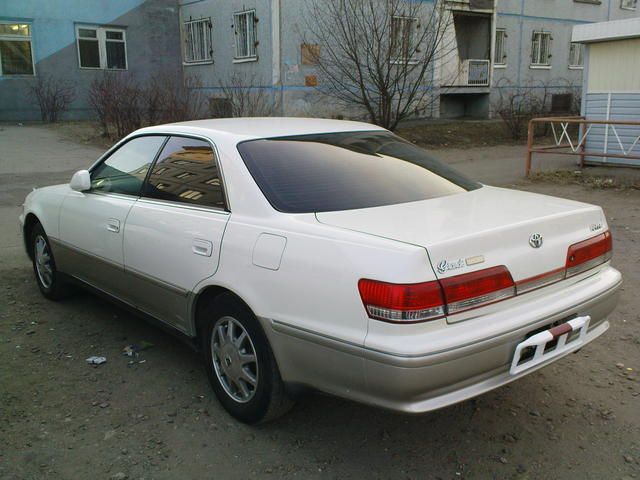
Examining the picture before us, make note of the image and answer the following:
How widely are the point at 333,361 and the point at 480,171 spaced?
1069 cm

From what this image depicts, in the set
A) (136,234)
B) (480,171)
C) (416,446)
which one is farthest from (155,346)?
(480,171)

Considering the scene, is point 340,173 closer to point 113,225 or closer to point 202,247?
point 202,247

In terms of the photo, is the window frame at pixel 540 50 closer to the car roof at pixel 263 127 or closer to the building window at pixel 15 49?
the building window at pixel 15 49

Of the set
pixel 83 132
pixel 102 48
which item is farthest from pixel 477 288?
pixel 102 48

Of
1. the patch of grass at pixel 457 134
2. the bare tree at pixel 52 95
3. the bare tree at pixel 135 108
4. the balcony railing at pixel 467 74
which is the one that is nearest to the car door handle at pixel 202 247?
the bare tree at pixel 135 108

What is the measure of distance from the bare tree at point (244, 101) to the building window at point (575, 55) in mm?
15135

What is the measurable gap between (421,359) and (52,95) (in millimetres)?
22279

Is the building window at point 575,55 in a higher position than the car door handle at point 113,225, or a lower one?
higher

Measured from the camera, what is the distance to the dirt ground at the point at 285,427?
2.83 metres

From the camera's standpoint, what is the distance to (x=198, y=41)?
925 inches

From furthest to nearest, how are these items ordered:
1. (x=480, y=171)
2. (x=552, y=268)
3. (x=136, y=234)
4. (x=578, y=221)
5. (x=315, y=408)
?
1. (x=480, y=171)
2. (x=136, y=234)
3. (x=315, y=408)
4. (x=578, y=221)
5. (x=552, y=268)

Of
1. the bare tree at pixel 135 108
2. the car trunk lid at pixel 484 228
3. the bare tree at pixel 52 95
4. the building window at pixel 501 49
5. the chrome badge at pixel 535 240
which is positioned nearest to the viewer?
the car trunk lid at pixel 484 228

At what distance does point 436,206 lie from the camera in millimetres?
3178

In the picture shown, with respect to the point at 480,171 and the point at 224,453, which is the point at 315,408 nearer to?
the point at 224,453
